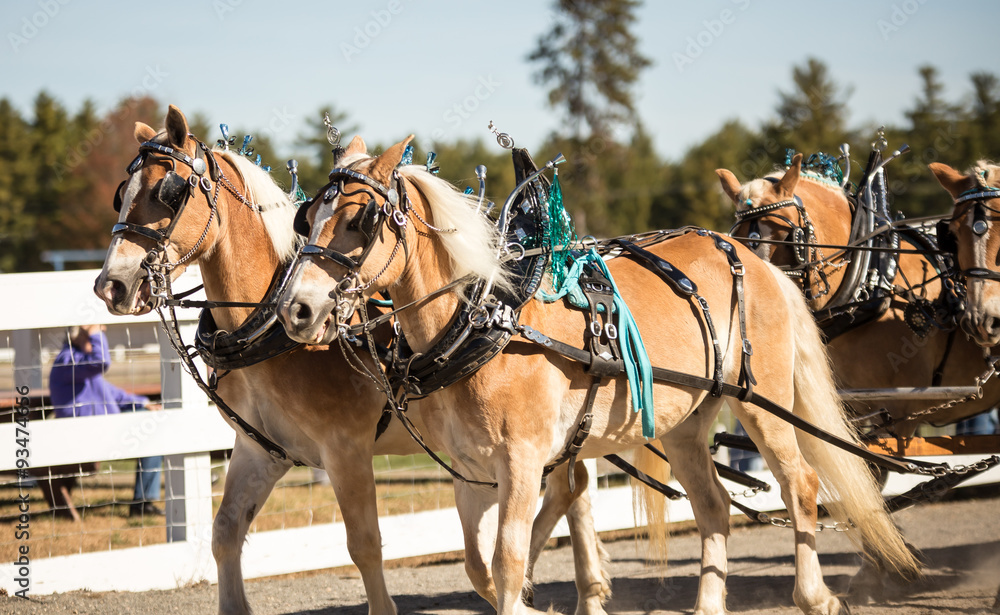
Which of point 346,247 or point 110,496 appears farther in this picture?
point 110,496

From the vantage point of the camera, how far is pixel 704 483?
154 inches

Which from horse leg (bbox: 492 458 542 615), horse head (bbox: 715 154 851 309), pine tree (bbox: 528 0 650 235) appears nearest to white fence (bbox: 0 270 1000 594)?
horse leg (bbox: 492 458 542 615)

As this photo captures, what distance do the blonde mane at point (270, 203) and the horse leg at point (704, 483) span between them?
1.95 m

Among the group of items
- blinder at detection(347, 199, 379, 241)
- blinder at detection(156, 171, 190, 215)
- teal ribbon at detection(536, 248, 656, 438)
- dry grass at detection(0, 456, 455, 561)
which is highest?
blinder at detection(156, 171, 190, 215)

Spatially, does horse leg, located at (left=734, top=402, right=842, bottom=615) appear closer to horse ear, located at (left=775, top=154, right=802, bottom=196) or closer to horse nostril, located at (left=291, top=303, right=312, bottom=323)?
horse ear, located at (left=775, top=154, right=802, bottom=196)

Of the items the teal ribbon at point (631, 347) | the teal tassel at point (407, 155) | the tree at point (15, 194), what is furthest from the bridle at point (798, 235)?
the tree at point (15, 194)

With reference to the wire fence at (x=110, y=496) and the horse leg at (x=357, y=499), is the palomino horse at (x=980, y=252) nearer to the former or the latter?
the horse leg at (x=357, y=499)

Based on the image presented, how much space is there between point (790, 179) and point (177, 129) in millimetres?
3116

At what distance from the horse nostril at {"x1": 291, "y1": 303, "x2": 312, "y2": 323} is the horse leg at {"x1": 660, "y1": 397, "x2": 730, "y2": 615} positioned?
198cm

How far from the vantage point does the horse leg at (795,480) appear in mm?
3641

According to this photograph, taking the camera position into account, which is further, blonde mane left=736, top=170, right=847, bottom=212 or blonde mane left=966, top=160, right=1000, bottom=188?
blonde mane left=736, top=170, right=847, bottom=212

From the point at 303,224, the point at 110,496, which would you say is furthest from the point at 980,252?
the point at 110,496

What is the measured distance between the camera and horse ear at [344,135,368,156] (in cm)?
299

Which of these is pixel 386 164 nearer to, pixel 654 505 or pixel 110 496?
pixel 654 505
